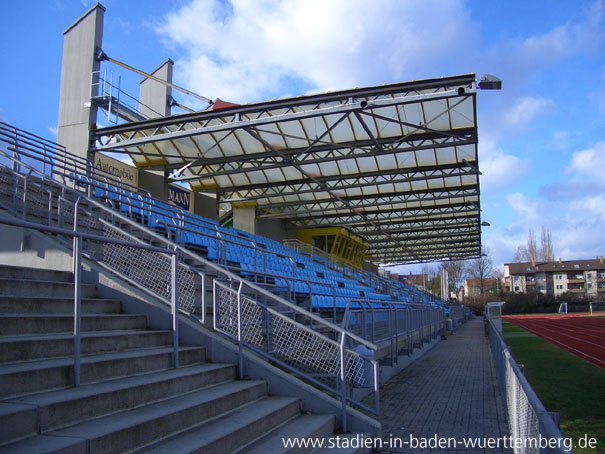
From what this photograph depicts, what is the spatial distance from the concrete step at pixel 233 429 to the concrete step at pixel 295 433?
0.07 meters

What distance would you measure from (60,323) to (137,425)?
1771mm

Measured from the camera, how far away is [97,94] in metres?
18.9

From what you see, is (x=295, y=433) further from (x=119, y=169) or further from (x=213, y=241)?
(x=119, y=169)

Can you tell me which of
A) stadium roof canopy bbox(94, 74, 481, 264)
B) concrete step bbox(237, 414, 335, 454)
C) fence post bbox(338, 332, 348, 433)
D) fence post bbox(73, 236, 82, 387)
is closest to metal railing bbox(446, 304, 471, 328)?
stadium roof canopy bbox(94, 74, 481, 264)

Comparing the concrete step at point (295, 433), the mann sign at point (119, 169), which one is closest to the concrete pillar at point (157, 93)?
the mann sign at point (119, 169)

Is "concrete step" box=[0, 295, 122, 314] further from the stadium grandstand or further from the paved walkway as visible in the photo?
the paved walkway

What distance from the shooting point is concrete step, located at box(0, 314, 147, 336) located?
4.42 meters

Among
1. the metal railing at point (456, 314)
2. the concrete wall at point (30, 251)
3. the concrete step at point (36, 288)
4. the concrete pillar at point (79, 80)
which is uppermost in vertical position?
the concrete pillar at point (79, 80)

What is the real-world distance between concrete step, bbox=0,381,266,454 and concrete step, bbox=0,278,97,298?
2.06 m

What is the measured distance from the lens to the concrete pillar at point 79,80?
18.6 meters

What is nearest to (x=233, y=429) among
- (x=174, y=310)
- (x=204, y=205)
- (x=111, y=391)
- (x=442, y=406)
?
(x=111, y=391)

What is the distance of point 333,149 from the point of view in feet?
70.0

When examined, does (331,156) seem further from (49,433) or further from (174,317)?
(49,433)

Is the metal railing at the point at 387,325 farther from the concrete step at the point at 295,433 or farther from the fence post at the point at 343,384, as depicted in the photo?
the concrete step at the point at 295,433
